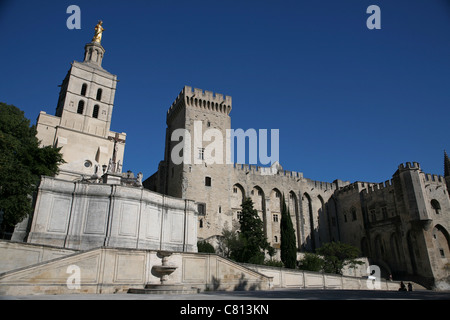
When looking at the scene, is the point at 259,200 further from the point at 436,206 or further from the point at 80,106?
the point at 80,106

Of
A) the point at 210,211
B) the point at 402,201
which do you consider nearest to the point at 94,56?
the point at 210,211

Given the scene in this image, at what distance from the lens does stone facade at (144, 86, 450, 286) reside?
113 ft

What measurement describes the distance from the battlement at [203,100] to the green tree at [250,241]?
12783 mm

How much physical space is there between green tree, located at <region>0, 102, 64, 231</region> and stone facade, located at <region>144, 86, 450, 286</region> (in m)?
14.9

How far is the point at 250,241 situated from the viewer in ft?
99.2

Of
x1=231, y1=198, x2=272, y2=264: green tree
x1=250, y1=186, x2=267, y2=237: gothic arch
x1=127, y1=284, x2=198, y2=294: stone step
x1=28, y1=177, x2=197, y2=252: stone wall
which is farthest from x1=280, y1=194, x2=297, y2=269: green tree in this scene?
x1=127, y1=284, x2=198, y2=294: stone step

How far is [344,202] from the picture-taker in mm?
46500

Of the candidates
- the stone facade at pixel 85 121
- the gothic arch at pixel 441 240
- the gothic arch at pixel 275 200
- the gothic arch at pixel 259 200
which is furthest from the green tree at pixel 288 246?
the stone facade at pixel 85 121

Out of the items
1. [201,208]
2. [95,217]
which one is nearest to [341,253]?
[201,208]

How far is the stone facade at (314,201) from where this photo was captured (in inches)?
1359

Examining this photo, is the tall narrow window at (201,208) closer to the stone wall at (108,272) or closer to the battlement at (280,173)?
the battlement at (280,173)

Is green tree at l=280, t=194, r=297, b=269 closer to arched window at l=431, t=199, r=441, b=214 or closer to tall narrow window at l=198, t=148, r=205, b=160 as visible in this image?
tall narrow window at l=198, t=148, r=205, b=160

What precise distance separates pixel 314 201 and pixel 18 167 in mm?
37934

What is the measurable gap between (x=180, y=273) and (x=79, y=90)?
32.2 m
